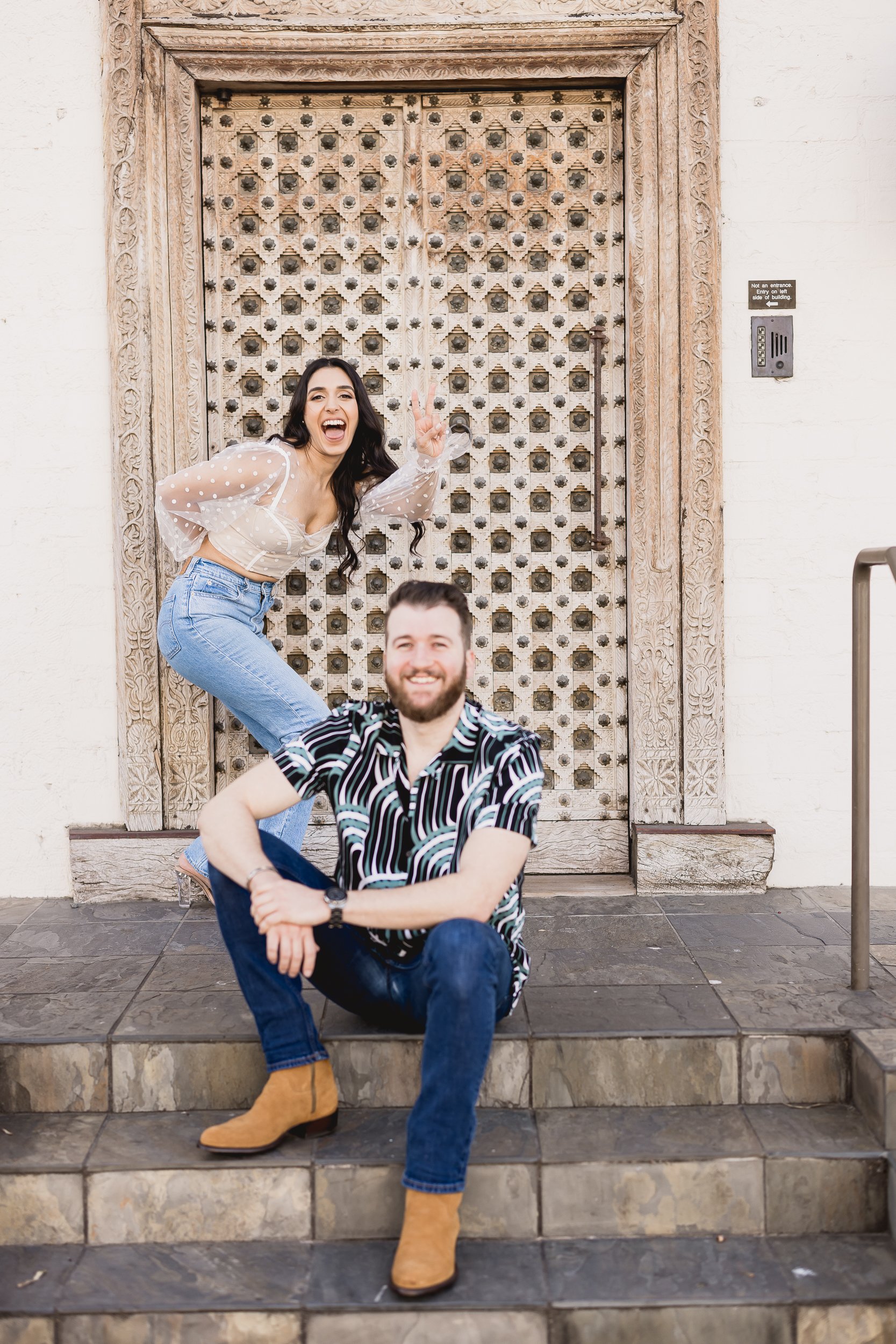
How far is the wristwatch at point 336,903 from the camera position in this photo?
239 centimetres

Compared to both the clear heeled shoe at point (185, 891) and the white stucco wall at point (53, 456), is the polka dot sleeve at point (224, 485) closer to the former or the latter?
the white stucco wall at point (53, 456)

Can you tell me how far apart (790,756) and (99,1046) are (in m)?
2.65

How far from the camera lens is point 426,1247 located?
2236 millimetres

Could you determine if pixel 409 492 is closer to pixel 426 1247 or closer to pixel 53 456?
pixel 53 456

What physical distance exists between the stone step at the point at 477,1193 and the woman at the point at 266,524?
1250mm

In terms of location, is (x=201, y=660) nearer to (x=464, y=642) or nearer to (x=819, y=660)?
(x=464, y=642)

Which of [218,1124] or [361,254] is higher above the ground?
[361,254]

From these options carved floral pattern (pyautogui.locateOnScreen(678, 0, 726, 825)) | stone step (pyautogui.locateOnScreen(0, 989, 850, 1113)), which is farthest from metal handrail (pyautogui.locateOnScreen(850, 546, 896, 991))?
carved floral pattern (pyautogui.locateOnScreen(678, 0, 726, 825))

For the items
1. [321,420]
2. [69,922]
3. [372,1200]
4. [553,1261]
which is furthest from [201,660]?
[553,1261]

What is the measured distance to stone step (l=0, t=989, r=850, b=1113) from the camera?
2771 mm

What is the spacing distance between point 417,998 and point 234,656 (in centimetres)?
140

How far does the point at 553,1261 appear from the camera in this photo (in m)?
2.40

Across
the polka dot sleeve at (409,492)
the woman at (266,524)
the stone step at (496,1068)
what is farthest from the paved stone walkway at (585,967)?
the polka dot sleeve at (409,492)

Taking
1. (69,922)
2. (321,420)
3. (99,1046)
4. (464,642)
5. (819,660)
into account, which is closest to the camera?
(464,642)
